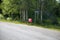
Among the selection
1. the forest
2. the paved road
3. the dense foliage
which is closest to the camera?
the paved road

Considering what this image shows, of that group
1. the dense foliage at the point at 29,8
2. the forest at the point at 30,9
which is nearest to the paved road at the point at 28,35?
the forest at the point at 30,9

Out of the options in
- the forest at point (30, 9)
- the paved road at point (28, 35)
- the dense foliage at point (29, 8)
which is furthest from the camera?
the dense foliage at point (29, 8)

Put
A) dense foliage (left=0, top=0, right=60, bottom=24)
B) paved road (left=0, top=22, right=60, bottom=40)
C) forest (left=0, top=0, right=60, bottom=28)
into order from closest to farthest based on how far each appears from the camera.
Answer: paved road (left=0, top=22, right=60, bottom=40)
forest (left=0, top=0, right=60, bottom=28)
dense foliage (left=0, top=0, right=60, bottom=24)

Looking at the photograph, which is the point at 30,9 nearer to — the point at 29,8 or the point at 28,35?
the point at 29,8

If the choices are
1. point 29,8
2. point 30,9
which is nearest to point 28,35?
point 29,8

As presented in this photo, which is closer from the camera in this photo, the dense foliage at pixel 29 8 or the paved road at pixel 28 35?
the paved road at pixel 28 35

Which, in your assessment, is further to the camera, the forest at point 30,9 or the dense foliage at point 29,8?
the dense foliage at point 29,8

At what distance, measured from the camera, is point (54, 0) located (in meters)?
32.5

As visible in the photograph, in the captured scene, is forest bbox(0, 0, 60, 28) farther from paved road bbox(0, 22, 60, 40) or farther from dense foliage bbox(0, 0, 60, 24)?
paved road bbox(0, 22, 60, 40)

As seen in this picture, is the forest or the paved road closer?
the paved road

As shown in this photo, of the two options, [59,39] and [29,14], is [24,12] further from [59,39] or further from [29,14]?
[59,39]

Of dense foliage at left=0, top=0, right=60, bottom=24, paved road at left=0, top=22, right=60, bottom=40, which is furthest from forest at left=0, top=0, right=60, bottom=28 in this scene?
paved road at left=0, top=22, right=60, bottom=40

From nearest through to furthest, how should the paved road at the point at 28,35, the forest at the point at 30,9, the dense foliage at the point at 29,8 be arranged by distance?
1. the paved road at the point at 28,35
2. the forest at the point at 30,9
3. the dense foliage at the point at 29,8

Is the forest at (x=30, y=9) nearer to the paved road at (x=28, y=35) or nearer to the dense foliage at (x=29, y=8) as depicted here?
the dense foliage at (x=29, y=8)
